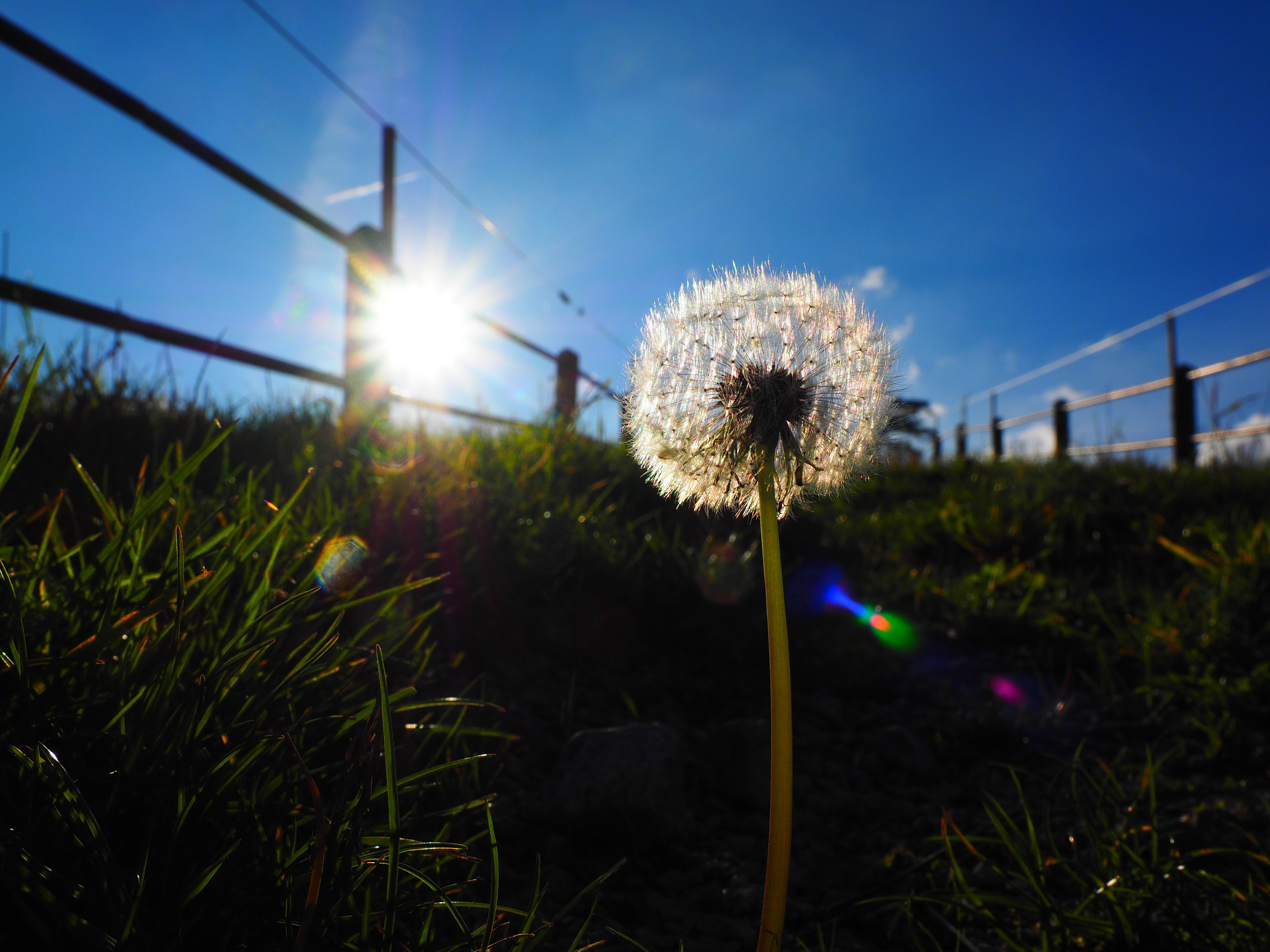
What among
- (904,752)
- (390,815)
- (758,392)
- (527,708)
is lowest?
(904,752)

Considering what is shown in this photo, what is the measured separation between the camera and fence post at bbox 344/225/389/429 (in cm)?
521

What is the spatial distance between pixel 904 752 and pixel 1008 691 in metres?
0.66

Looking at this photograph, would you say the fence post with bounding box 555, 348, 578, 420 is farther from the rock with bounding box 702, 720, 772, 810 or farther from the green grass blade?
the green grass blade

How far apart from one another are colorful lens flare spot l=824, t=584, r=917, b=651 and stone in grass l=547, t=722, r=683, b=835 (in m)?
1.45

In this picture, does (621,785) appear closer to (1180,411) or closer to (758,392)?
(758,392)

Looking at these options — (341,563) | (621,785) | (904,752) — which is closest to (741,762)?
(621,785)

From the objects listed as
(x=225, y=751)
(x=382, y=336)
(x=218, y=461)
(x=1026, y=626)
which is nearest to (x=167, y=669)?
(x=225, y=751)

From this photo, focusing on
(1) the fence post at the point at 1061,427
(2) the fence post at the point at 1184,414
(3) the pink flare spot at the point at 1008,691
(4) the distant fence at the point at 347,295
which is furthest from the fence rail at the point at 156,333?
(1) the fence post at the point at 1061,427

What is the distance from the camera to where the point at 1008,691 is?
254 centimetres

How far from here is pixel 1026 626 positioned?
2.97 meters

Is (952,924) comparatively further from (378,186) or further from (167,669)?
(378,186)

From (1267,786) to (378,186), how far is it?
650 cm

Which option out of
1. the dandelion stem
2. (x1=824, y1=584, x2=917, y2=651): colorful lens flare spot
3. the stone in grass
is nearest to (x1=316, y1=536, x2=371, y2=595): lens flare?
the stone in grass

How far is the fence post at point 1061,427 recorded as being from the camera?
1451cm
